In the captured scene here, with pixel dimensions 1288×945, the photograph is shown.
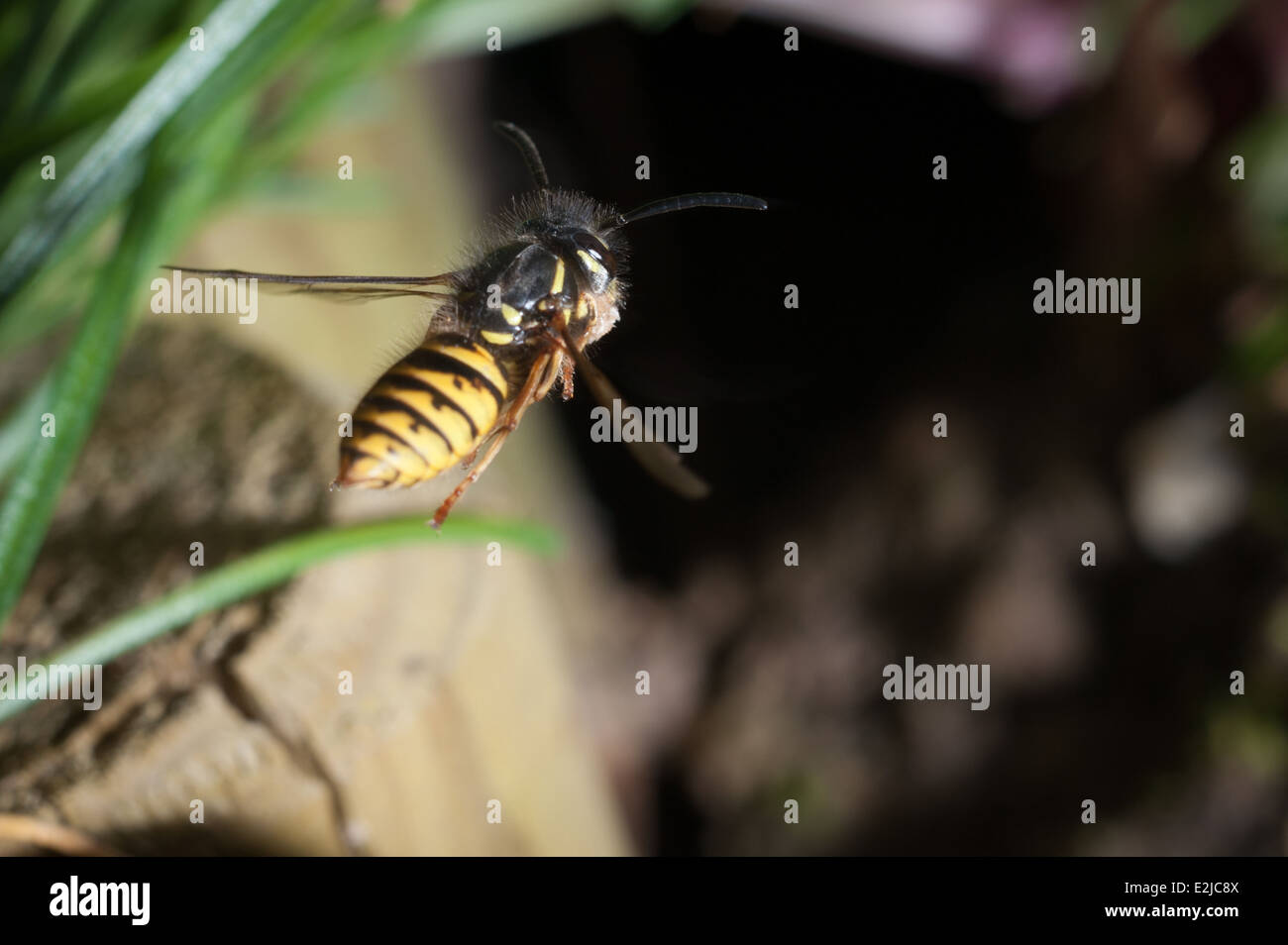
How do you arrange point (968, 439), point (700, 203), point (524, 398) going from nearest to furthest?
point (700, 203) → point (524, 398) → point (968, 439)

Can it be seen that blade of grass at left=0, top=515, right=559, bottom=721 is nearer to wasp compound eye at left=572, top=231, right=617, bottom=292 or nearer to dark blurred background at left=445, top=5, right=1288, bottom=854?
wasp compound eye at left=572, top=231, right=617, bottom=292

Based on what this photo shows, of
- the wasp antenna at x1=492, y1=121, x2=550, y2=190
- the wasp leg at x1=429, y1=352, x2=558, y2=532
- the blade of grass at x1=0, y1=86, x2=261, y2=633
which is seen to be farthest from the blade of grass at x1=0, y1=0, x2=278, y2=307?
the wasp leg at x1=429, y1=352, x2=558, y2=532

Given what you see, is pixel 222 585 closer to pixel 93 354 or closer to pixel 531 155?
pixel 93 354

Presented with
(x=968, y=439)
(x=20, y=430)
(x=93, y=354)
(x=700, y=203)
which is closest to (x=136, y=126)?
(x=93, y=354)

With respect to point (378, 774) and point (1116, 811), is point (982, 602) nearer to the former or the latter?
point (1116, 811)

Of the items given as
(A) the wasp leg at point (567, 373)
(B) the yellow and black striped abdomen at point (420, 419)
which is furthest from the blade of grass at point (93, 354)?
(A) the wasp leg at point (567, 373)

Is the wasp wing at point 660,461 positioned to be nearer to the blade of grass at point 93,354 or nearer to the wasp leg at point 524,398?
the wasp leg at point 524,398
